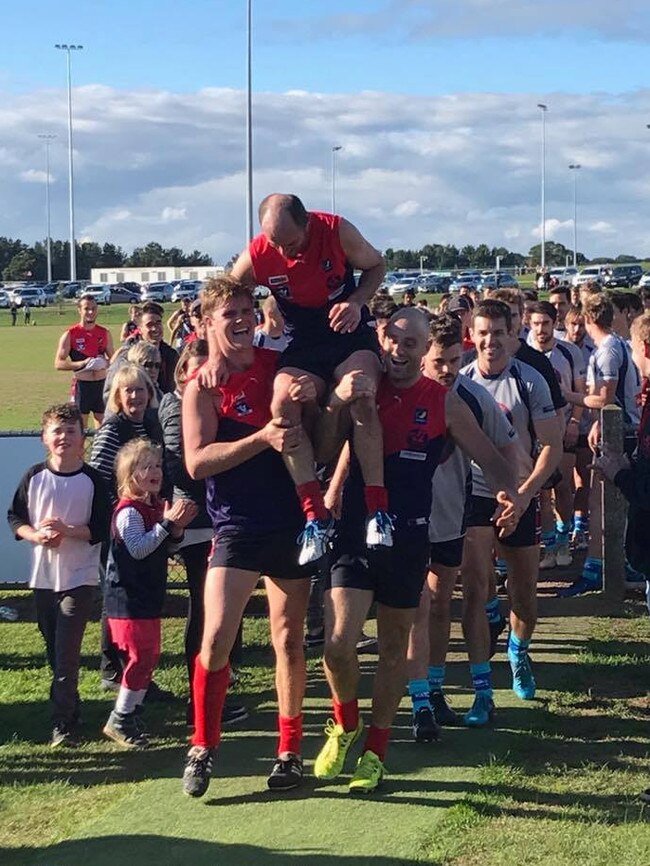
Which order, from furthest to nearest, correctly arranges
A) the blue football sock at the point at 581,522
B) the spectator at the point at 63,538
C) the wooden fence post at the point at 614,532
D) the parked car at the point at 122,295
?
1. the parked car at the point at 122,295
2. the blue football sock at the point at 581,522
3. the wooden fence post at the point at 614,532
4. the spectator at the point at 63,538

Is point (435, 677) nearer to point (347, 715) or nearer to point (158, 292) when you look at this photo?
point (347, 715)

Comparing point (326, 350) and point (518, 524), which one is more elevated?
point (326, 350)

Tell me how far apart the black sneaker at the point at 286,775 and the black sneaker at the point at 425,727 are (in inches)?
31.9

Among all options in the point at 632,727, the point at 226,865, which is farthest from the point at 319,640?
the point at 226,865

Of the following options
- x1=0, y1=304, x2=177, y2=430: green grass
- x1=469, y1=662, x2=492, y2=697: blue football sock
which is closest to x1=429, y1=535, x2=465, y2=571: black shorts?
x1=469, y1=662, x2=492, y2=697: blue football sock

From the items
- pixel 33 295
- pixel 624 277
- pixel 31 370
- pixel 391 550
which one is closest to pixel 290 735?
pixel 391 550

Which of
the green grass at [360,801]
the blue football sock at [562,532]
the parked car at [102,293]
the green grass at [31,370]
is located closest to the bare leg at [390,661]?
the green grass at [360,801]

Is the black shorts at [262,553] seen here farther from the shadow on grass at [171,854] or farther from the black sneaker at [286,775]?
the shadow on grass at [171,854]

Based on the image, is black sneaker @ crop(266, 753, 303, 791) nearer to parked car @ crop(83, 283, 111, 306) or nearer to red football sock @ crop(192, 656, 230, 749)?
red football sock @ crop(192, 656, 230, 749)

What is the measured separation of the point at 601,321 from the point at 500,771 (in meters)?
4.60

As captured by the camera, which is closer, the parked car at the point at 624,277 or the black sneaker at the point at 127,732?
the black sneaker at the point at 127,732

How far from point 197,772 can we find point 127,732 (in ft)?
3.31

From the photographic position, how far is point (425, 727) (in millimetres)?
6004

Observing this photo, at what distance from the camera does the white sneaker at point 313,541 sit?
16.5 feet
